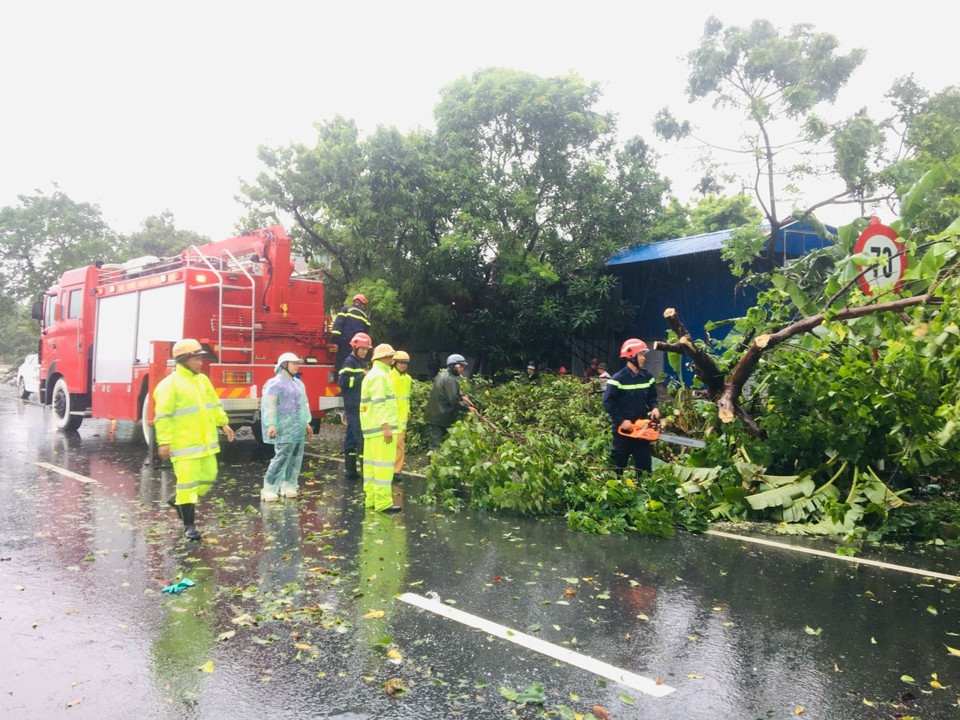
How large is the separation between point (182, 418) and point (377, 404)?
1996 mm

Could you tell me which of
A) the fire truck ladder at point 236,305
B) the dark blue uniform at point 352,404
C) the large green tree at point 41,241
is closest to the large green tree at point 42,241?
the large green tree at point 41,241

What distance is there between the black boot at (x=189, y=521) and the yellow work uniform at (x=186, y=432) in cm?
6

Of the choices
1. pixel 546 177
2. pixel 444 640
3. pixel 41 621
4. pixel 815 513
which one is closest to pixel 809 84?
pixel 546 177

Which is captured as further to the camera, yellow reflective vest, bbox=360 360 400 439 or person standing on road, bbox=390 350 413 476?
person standing on road, bbox=390 350 413 476

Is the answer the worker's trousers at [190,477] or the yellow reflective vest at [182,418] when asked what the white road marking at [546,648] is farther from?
the yellow reflective vest at [182,418]

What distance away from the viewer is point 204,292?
11.1m

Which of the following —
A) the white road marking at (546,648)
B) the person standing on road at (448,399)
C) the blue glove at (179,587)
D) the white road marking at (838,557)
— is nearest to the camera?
the white road marking at (546,648)

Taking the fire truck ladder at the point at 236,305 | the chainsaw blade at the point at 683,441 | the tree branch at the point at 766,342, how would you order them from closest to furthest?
1. the tree branch at the point at 766,342
2. the chainsaw blade at the point at 683,441
3. the fire truck ladder at the point at 236,305

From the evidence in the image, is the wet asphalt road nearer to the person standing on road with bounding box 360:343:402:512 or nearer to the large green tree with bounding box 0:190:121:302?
the person standing on road with bounding box 360:343:402:512

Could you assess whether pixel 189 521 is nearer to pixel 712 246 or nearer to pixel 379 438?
pixel 379 438

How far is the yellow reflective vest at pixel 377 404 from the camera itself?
25.1 ft

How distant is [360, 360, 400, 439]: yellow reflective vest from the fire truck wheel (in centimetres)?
849

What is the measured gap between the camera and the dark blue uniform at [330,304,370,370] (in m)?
11.1

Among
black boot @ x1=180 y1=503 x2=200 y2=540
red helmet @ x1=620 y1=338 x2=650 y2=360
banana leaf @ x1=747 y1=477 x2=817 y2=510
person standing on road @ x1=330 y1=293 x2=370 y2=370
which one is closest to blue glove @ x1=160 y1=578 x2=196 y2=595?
black boot @ x1=180 y1=503 x2=200 y2=540
